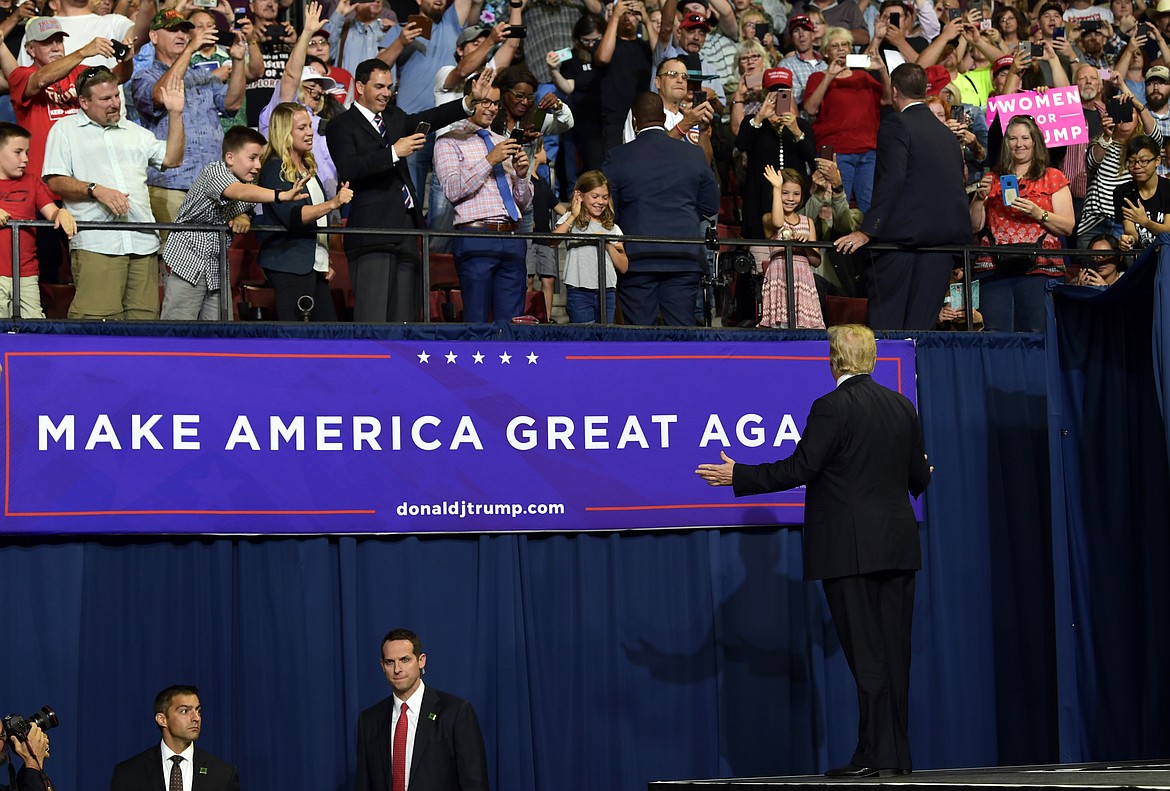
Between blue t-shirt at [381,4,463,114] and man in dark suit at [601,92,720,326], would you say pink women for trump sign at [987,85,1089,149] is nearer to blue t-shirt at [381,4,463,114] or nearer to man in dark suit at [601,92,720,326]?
man in dark suit at [601,92,720,326]

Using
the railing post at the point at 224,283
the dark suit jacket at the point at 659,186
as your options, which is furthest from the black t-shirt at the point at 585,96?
the railing post at the point at 224,283

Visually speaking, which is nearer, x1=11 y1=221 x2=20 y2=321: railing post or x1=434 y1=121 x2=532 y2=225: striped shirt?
x1=11 y1=221 x2=20 y2=321: railing post

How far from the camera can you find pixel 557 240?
886 cm

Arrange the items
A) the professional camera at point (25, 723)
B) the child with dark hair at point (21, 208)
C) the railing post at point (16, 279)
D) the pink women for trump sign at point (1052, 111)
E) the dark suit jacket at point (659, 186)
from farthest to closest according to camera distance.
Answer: the pink women for trump sign at point (1052, 111)
the dark suit jacket at point (659, 186)
the child with dark hair at point (21, 208)
the railing post at point (16, 279)
the professional camera at point (25, 723)

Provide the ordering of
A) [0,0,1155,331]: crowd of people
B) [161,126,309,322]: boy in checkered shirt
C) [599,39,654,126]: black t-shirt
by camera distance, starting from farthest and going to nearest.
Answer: [599,39,654,126]: black t-shirt
[0,0,1155,331]: crowd of people
[161,126,309,322]: boy in checkered shirt

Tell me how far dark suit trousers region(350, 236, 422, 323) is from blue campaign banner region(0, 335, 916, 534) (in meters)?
0.27

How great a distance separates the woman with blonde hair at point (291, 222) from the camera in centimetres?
829

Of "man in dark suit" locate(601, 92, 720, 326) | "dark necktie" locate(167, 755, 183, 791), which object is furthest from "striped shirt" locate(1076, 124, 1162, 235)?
"dark necktie" locate(167, 755, 183, 791)

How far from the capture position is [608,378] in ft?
28.3

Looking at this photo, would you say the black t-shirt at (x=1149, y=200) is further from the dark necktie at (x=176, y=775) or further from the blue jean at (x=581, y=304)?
the dark necktie at (x=176, y=775)

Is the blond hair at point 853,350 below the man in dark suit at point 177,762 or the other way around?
the other way around

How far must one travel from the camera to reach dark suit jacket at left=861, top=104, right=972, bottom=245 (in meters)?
8.92

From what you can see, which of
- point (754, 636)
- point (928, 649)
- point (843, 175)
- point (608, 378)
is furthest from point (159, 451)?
point (843, 175)

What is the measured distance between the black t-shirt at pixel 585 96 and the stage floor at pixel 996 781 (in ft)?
17.8
